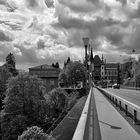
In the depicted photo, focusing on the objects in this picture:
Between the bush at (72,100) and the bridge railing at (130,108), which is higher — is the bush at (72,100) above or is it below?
below

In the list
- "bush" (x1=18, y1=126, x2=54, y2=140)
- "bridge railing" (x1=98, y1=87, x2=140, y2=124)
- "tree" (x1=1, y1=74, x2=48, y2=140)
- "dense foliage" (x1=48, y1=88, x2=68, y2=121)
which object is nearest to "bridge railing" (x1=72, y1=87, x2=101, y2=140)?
"bush" (x1=18, y1=126, x2=54, y2=140)

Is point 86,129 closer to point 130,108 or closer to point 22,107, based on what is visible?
point 130,108

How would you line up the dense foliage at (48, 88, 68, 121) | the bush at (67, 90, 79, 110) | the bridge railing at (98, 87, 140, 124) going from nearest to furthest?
the bridge railing at (98, 87, 140, 124) < the bush at (67, 90, 79, 110) < the dense foliage at (48, 88, 68, 121)

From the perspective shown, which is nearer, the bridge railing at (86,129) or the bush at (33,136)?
the bush at (33,136)

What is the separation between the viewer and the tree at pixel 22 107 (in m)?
33.1

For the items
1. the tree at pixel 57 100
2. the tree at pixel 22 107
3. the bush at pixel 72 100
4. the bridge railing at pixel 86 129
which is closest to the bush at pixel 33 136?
the bridge railing at pixel 86 129

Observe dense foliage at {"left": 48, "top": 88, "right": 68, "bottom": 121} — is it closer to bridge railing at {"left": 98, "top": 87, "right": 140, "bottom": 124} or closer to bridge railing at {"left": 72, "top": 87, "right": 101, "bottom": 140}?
bridge railing at {"left": 98, "top": 87, "right": 140, "bottom": 124}

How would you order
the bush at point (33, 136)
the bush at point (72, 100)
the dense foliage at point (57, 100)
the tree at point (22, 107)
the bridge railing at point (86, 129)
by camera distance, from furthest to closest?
the dense foliage at point (57, 100)
the tree at point (22, 107)
the bush at point (72, 100)
the bridge railing at point (86, 129)
the bush at point (33, 136)

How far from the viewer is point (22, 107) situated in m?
37.2

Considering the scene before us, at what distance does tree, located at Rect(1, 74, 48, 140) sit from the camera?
33.1 m

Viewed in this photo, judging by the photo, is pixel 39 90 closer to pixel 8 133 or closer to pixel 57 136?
pixel 8 133

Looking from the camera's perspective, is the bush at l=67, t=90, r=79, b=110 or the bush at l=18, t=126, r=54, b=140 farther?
the bush at l=67, t=90, r=79, b=110

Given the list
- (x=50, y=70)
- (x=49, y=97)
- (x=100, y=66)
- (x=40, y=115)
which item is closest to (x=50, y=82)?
(x=50, y=70)

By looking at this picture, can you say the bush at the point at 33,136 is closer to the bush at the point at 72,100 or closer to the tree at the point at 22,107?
the bush at the point at 72,100
